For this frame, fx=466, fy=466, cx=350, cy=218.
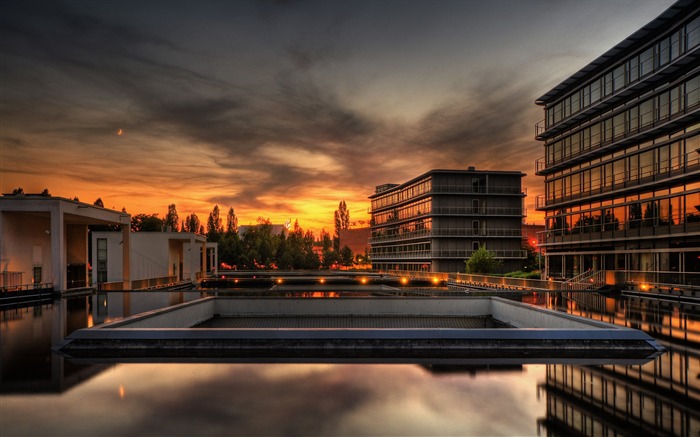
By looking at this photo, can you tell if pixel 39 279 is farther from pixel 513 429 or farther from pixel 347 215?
pixel 347 215

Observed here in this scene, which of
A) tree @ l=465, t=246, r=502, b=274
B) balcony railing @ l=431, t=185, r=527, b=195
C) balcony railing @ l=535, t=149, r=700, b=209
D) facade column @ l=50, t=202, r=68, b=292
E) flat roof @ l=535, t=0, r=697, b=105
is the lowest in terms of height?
tree @ l=465, t=246, r=502, b=274

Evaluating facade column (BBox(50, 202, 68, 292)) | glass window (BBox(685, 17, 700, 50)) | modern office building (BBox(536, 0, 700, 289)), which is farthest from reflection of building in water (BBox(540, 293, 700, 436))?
glass window (BBox(685, 17, 700, 50))

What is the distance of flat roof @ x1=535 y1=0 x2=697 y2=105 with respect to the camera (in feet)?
114

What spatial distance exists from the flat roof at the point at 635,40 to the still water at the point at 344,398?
33871mm

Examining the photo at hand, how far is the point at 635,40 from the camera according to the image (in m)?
39.7

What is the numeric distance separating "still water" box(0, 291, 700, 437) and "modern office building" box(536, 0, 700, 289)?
1009 inches

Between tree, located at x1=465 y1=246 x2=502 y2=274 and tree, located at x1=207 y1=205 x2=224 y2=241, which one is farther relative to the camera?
tree, located at x1=207 y1=205 x2=224 y2=241

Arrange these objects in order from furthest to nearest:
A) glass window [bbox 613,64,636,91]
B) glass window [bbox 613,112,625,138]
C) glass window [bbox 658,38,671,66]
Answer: glass window [bbox 613,112,625,138]
glass window [bbox 613,64,636,91]
glass window [bbox 658,38,671,66]

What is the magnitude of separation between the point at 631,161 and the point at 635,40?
10371 mm

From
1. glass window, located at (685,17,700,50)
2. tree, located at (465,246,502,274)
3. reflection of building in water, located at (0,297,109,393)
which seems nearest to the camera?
reflection of building in water, located at (0,297,109,393)

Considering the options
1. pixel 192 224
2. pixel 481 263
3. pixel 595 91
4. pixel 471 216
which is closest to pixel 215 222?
→ pixel 192 224

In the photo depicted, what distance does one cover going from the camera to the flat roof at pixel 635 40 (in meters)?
34.7

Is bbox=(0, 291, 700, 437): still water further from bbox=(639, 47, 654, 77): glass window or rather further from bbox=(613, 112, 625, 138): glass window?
bbox=(613, 112, 625, 138): glass window

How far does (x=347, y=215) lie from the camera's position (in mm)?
160125
